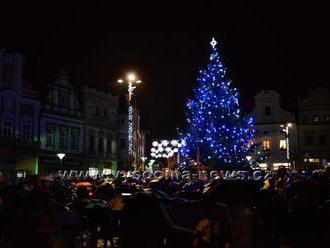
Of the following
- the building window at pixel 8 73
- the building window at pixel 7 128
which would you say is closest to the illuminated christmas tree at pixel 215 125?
the building window at pixel 7 128

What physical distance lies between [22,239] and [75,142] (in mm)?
51837

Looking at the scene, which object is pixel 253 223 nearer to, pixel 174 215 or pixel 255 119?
pixel 174 215

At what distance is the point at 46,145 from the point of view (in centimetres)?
5512

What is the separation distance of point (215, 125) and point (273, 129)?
2406 centimetres

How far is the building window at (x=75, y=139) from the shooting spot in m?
59.9

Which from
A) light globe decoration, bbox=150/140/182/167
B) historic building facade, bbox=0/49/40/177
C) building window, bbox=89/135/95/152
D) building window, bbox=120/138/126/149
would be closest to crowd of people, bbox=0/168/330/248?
light globe decoration, bbox=150/140/182/167

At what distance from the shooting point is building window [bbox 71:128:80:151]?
59906 mm

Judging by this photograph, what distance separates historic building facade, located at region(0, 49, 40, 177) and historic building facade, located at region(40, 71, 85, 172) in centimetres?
188

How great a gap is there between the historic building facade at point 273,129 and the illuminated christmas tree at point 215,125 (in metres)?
21.8

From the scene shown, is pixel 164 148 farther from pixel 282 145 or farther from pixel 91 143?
pixel 282 145

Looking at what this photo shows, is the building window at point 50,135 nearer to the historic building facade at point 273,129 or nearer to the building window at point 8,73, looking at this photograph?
the building window at point 8,73

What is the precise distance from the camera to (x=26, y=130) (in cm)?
5244

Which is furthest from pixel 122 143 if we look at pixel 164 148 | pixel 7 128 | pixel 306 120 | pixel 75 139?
pixel 164 148

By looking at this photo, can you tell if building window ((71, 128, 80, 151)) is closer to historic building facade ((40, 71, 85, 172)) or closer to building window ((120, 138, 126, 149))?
historic building facade ((40, 71, 85, 172))
